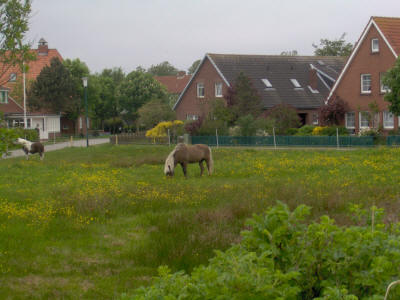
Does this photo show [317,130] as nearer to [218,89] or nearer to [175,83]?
[218,89]

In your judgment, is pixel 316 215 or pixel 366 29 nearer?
pixel 316 215

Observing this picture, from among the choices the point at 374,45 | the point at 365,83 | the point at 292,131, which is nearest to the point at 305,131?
the point at 292,131

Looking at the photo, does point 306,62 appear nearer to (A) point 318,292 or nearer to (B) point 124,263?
(B) point 124,263

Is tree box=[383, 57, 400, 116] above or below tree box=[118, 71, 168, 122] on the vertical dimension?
below

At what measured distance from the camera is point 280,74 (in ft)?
184

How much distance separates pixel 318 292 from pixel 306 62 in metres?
57.3

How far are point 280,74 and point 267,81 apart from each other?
2.34 meters

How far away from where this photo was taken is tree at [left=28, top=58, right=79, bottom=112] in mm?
69188

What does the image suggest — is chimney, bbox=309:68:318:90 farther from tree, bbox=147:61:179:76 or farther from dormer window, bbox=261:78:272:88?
tree, bbox=147:61:179:76

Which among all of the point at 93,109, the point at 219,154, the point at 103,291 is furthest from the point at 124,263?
the point at 93,109

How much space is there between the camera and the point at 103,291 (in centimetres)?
769

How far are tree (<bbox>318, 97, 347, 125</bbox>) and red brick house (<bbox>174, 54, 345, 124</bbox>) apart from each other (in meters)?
6.10

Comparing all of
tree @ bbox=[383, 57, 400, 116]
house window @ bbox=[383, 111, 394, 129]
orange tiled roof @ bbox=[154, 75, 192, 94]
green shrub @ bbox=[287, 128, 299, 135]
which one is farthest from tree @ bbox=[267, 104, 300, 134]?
orange tiled roof @ bbox=[154, 75, 192, 94]

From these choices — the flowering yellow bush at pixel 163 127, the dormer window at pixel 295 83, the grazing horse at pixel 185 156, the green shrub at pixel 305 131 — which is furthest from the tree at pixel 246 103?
the grazing horse at pixel 185 156
